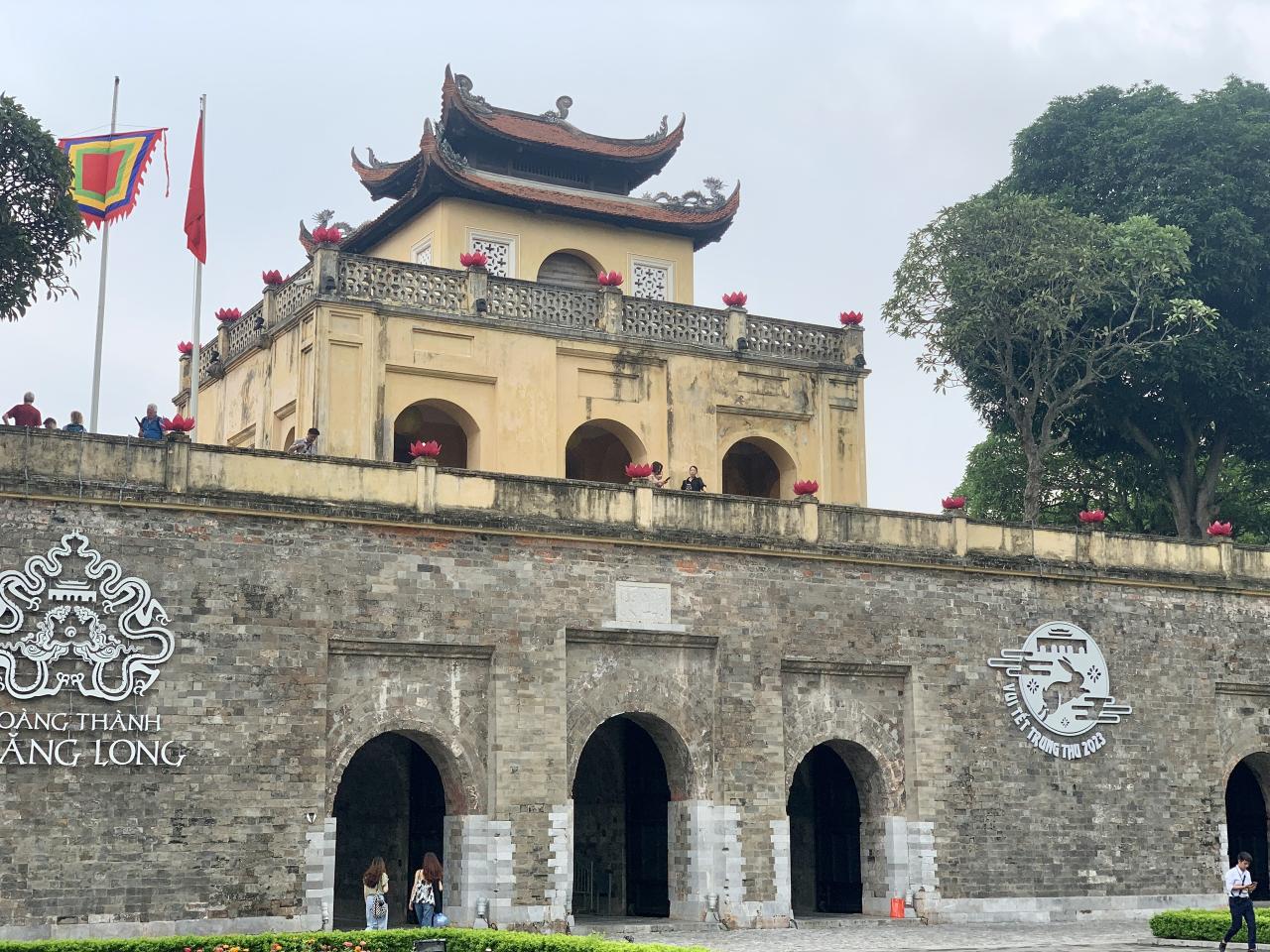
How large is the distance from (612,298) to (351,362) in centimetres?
459

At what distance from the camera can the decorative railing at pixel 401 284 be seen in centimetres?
2598

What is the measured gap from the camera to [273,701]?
19.9m

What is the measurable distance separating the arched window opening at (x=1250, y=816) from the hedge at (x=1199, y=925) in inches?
282

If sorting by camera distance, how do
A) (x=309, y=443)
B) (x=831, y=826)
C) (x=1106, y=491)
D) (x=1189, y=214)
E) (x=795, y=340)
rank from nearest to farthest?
1. (x=309, y=443)
2. (x=831, y=826)
3. (x=795, y=340)
4. (x=1189, y=214)
5. (x=1106, y=491)

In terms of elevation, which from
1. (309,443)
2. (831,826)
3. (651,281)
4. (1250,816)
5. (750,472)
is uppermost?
(651,281)

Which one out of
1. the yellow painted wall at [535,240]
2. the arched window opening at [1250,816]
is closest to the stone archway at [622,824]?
the yellow painted wall at [535,240]

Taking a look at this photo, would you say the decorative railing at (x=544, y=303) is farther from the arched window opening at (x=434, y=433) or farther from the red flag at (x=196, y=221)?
the red flag at (x=196, y=221)

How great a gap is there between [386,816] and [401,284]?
8060mm

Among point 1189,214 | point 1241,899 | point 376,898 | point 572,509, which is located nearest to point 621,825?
point 572,509

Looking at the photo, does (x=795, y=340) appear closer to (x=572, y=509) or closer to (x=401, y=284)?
(x=401, y=284)

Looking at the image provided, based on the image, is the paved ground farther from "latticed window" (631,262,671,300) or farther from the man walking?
"latticed window" (631,262,671,300)

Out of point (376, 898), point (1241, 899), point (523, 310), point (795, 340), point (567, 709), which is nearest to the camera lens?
point (376, 898)

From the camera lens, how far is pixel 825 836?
25.6m

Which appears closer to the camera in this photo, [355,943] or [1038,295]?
[355,943]
